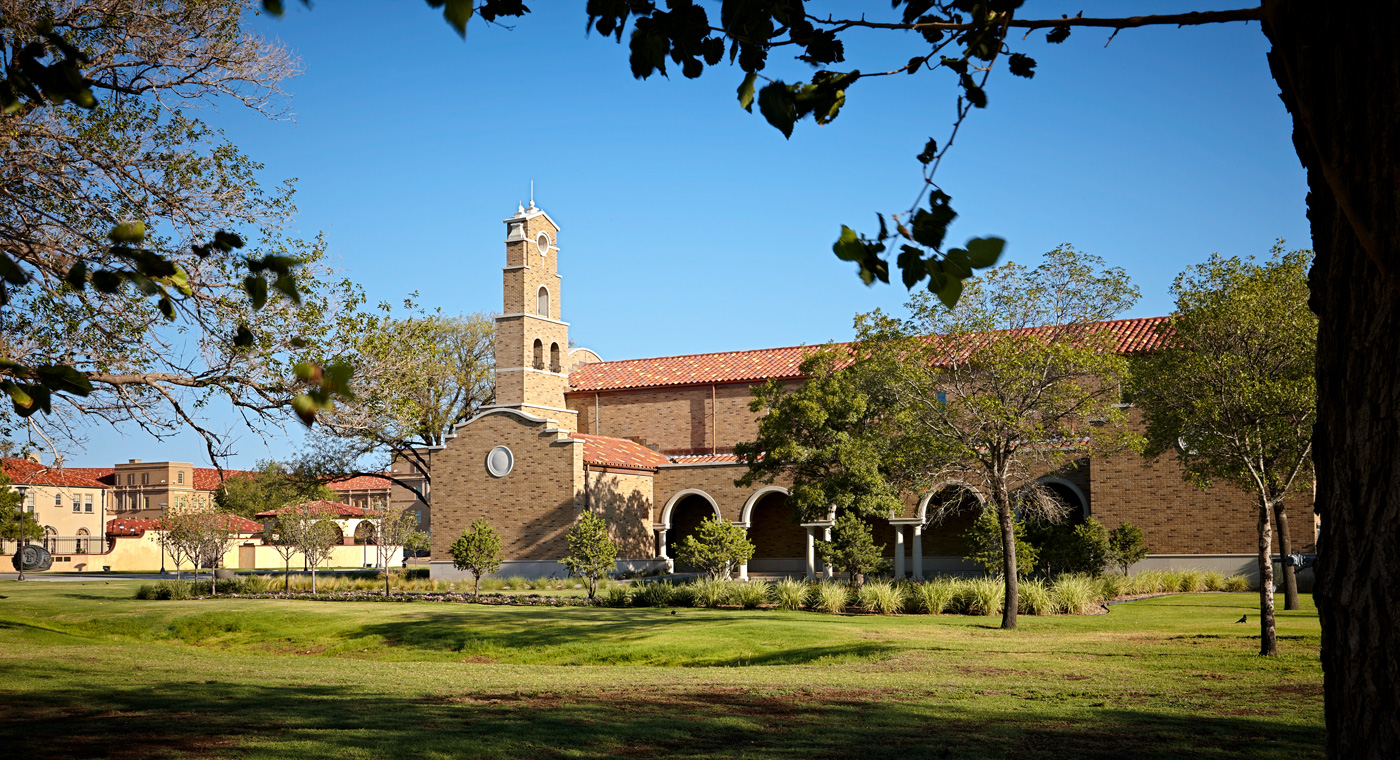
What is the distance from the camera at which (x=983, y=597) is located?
22.7 m

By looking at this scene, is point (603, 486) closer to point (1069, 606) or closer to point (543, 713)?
point (1069, 606)

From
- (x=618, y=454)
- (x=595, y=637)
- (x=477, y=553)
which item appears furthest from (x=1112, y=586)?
(x=618, y=454)

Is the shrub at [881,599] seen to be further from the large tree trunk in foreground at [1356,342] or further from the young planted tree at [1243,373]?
the large tree trunk in foreground at [1356,342]

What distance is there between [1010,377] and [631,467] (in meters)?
23.6

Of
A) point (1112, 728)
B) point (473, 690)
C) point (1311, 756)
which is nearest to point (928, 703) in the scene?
point (1112, 728)

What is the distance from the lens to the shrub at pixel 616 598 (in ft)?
82.6

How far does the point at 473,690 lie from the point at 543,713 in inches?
87.8

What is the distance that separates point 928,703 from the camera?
10344 millimetres

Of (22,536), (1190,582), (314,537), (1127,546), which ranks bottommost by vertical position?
(1190,582)

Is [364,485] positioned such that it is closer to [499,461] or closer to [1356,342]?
[499,461]

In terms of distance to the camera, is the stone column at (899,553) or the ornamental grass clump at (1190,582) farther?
the stone column at (899,553)

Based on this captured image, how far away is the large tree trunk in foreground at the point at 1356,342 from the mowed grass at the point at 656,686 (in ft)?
15.9

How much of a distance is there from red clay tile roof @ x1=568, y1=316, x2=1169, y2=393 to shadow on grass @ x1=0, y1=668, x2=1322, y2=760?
3113cm

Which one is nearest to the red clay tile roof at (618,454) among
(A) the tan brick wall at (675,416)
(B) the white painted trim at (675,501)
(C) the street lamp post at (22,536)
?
(A) the tan brick wall at (675,416)
